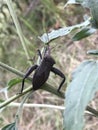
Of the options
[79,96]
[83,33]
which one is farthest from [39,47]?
[79,96]

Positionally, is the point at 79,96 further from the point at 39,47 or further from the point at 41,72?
the point at 39,47

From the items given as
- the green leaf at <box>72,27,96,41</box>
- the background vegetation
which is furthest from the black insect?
the background vegetation

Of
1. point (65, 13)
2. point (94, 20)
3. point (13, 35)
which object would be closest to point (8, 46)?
point (13, 35)

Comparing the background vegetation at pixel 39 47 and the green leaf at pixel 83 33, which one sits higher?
the green leaf at pixel 83 33

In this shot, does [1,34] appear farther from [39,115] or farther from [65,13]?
[39,115]

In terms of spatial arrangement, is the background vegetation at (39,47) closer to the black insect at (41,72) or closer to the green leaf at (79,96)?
the black insect at (41,72)

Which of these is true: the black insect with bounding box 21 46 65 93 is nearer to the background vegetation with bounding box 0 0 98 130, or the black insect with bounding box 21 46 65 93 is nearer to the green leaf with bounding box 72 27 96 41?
the green leaf with bounding box 72 27 96 41

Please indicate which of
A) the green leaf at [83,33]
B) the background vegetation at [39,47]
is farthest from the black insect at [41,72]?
the background vegetation at [39,47]
